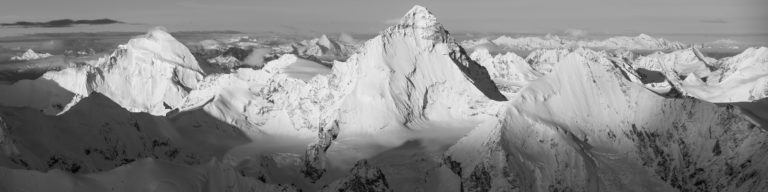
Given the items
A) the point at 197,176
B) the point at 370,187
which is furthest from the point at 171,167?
the point at 370,187

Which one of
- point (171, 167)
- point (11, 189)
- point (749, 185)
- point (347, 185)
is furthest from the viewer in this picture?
point (749, 185)

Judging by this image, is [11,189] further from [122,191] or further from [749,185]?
[749,185]

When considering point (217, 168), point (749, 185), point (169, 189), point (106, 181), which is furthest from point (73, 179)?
point (749, 185)

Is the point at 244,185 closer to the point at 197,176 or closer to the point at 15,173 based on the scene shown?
the point at 197,176

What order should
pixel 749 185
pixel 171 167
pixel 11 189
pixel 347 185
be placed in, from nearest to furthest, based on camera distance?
pixel 11 189 → pixel 171 167 → pixel 347 185 → pixel 749 185

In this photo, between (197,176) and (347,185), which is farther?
(347,185)

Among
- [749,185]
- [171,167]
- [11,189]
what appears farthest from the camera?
[749,185]
